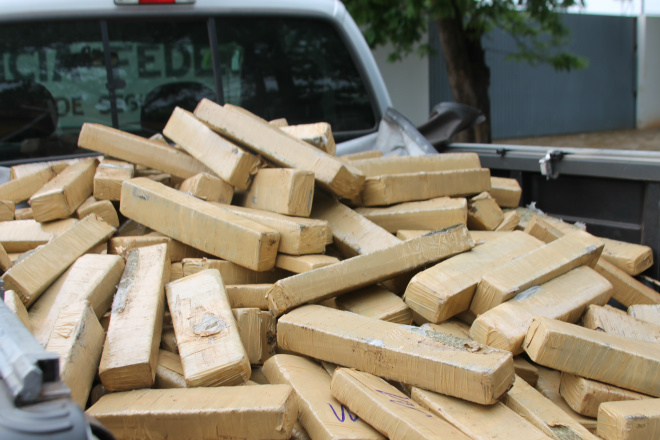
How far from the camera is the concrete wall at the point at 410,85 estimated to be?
42.6ft

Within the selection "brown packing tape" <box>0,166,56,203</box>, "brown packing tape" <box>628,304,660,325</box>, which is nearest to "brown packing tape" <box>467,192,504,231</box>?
"brown packing tape" <box>628,304,660,325</box>

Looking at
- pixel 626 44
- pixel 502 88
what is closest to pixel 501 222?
pixel 502 88

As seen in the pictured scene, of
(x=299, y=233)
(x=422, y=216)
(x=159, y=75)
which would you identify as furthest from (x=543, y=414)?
(x=159, y=75)

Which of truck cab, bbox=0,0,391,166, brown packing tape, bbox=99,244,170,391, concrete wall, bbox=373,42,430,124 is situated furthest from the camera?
concrete wall, bbox=373,42,430,124

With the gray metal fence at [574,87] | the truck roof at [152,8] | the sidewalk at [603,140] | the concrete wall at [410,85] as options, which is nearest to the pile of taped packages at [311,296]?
the truck roof at [152,8]

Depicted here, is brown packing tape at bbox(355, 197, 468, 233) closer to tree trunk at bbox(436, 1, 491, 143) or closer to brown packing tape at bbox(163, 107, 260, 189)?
brown packing tape at bbox(163, 107, 260, 189)

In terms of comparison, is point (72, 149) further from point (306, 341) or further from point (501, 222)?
point (501, 222)

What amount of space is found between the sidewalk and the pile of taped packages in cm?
1242

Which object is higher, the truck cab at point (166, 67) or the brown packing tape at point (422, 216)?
the truck cab at point (166, 67)

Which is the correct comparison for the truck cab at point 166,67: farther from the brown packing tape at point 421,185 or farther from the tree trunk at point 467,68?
the tree trunk at point 467,68

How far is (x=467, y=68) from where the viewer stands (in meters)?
8.14

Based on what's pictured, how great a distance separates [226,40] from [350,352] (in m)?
2.12

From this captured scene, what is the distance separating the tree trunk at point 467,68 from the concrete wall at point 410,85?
4523 mm

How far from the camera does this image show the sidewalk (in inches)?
556
